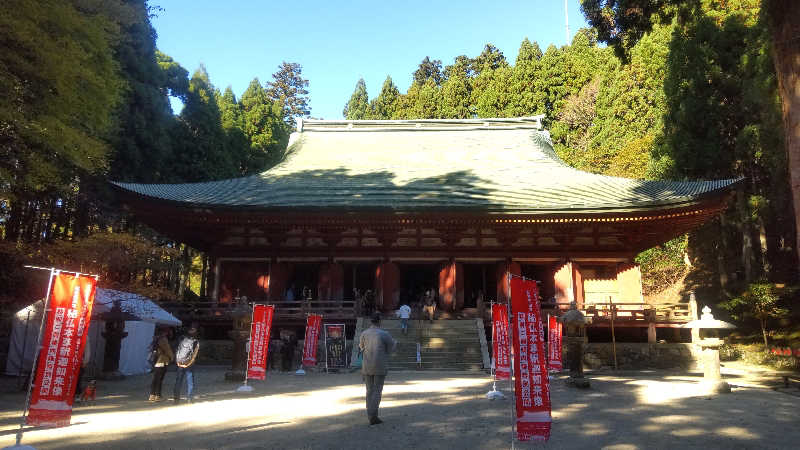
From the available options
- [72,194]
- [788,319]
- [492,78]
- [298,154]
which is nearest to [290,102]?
[492,78]

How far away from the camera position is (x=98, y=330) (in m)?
13.0

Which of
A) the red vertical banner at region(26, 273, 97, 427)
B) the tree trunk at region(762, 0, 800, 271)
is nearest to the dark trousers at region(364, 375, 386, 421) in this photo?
the red vertical banner at region(26, 273, 97, 427)

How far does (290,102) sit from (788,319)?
46287mm

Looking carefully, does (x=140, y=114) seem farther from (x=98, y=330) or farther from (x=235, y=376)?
(x=235, y=376)

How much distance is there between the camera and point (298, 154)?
22578mm

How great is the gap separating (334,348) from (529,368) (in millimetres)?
8315

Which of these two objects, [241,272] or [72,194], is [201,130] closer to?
[72,194]

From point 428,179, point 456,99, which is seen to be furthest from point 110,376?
point 456,99

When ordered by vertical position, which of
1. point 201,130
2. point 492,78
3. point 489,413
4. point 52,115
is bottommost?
point 489,413

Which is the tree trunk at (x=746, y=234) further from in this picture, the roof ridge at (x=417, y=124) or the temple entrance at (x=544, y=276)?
the roof ridge at (x=417, y=124)

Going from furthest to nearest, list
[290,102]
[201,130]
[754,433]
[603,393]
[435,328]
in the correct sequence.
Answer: [290,102]
[201,130]
[435,328]
[603,393]
[754,433]

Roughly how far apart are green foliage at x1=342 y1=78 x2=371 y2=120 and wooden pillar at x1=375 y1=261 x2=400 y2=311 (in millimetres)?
32543

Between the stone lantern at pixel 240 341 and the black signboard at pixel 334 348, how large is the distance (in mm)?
2424

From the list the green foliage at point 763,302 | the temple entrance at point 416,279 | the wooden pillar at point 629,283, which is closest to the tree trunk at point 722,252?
the green foliage at point 763,302
